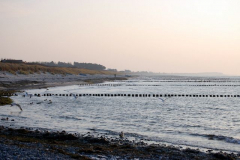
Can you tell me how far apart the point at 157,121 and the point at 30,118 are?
863 cm

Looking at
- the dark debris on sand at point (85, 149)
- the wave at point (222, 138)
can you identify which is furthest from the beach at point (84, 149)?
the wave at point (222, 138)

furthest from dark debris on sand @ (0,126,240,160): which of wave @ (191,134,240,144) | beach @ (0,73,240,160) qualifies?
wave @ (191,134,240,144)

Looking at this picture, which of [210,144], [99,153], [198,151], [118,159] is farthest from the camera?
[210,144]

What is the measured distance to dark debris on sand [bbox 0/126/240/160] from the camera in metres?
9.45

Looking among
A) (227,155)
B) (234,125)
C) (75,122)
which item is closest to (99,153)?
(227,155)

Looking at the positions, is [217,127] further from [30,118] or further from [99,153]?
[30,118]

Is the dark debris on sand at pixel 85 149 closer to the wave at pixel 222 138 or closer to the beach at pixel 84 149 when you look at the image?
the beach at pixel 84 149

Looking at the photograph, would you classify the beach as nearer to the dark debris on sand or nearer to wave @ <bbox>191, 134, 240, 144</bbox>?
the dark debris on sand

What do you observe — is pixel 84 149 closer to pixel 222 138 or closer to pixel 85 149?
pixel 85 149

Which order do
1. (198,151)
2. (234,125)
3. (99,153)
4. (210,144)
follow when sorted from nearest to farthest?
(99,153), (198,151), (210,144), (234,125)

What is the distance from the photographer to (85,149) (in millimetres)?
10938

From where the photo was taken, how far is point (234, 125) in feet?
61.0

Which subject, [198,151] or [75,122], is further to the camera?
[75,122]

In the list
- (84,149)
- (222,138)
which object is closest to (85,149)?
(84,149)
